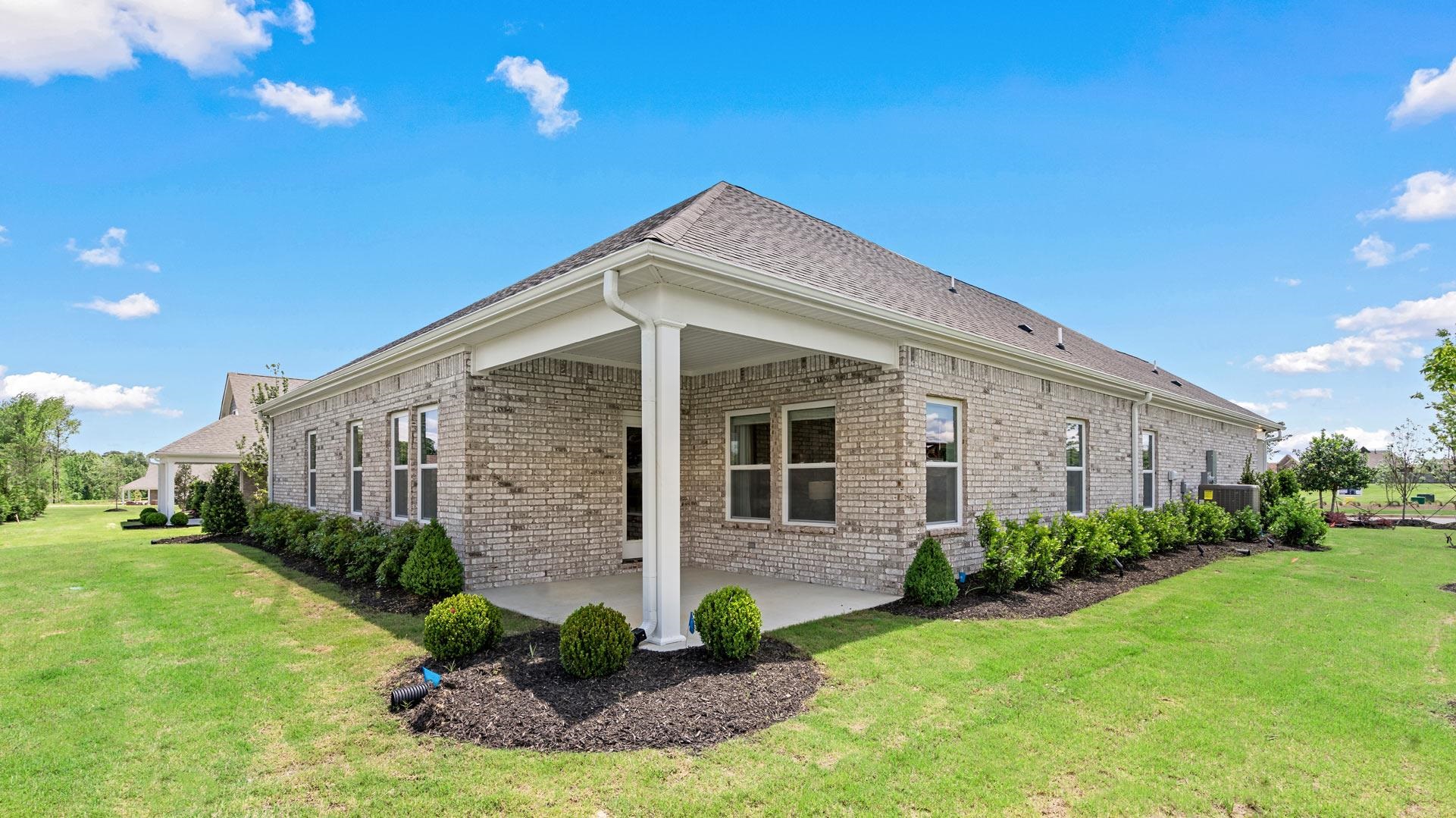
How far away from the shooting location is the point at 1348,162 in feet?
34.7

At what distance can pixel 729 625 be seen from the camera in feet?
16.9

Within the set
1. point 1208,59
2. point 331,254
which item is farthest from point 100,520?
point 1208,59

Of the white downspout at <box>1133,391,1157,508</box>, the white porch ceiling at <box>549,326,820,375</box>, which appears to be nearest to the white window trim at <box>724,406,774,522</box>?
the white porch ceiling at <box>549,326,820,375</box>

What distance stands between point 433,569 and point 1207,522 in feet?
46.6

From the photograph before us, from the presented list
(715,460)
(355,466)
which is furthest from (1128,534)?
(355,466)

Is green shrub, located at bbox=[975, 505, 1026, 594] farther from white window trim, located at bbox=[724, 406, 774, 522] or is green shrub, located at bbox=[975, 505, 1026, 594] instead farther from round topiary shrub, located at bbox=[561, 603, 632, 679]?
round topiary shrub, located at bbox=[561, 603, 632, 679]

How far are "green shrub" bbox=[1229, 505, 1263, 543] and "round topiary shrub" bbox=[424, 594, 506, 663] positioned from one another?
53.1ft

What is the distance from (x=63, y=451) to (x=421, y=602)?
183 ft

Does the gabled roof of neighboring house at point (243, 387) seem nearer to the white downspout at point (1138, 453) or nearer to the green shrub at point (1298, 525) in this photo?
the white downspout at point (1138, 453)

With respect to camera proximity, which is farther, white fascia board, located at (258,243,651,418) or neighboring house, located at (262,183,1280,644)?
neighboring house, located at (262,183,1280,644)

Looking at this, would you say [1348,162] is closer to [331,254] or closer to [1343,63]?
[1343,63]

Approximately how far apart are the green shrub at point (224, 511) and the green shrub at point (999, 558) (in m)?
18.1

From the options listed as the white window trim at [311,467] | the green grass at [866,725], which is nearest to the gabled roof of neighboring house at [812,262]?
the green grass at [866,725]

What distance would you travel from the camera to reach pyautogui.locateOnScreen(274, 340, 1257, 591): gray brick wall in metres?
8.34
